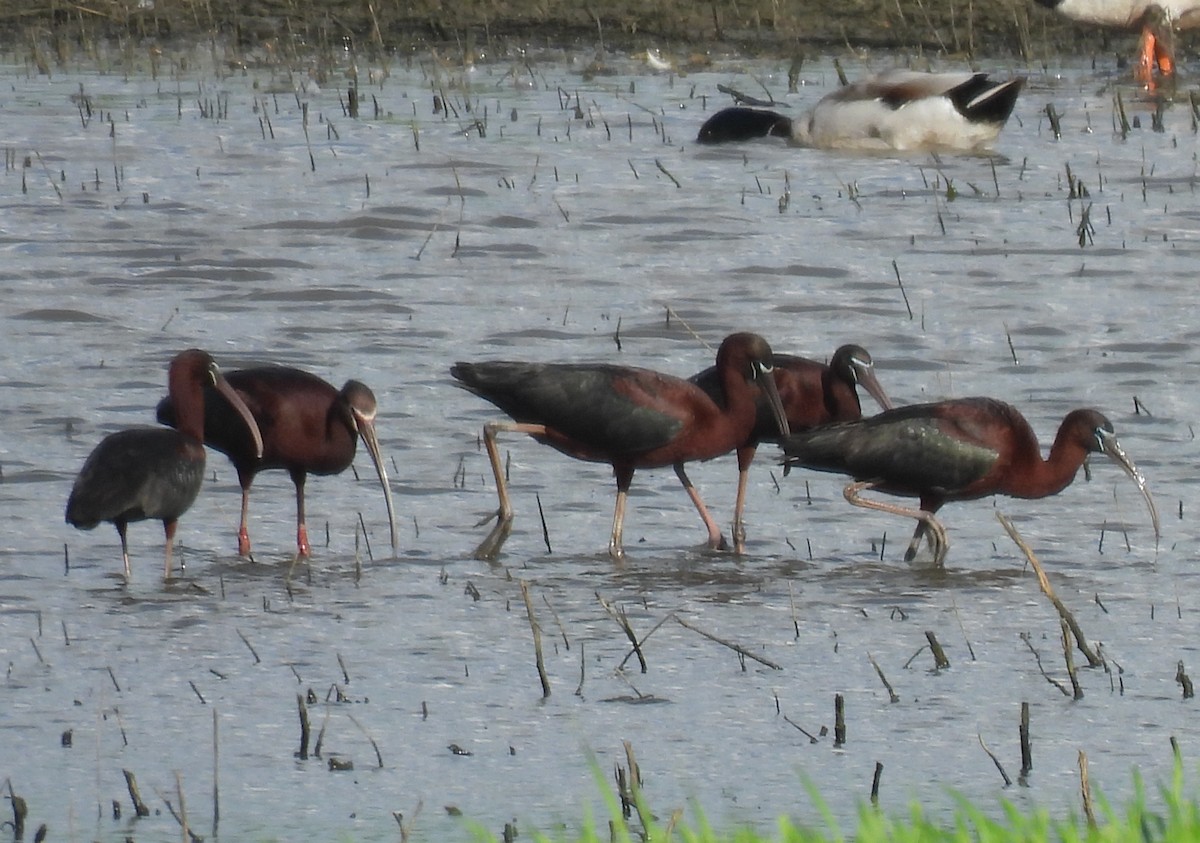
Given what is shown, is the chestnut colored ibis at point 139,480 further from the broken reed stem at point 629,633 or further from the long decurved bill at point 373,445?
the broken reed stem at point 629,633

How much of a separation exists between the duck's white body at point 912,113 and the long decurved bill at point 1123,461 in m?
7.74

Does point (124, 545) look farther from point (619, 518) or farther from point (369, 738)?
point (369, 738)

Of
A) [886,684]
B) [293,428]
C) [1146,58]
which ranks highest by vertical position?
[1146,58]

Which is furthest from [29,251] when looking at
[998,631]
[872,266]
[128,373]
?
[998,631]

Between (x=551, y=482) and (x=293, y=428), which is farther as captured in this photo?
(x=551, y=482)

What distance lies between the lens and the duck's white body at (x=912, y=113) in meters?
15.6

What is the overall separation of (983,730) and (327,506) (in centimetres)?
314

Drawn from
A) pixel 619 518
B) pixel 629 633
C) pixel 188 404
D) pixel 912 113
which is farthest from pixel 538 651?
pixel 912 113

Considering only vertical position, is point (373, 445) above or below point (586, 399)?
below

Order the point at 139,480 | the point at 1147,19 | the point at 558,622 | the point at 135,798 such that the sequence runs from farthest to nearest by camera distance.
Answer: the point at 1147,19, the point at 139,480, the point at 558,622, the point at 135,798

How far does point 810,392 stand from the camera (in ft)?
28.2

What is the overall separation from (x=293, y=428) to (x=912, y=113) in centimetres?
861

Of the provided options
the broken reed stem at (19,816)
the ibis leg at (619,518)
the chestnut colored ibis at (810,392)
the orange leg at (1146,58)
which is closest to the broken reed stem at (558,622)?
the ibis leg at (619,518)

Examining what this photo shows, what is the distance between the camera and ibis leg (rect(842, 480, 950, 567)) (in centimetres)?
759
